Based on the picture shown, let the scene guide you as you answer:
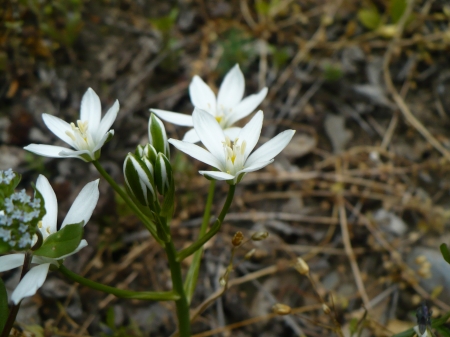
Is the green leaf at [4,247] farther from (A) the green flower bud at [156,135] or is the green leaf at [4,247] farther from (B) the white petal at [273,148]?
(B) the white petal at [273,148]

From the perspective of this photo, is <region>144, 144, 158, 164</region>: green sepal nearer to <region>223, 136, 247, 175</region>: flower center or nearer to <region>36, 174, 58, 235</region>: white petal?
<region>223, 136, 247, 175</region>: flower center

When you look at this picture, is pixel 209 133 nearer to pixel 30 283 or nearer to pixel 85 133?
pixel 85 133

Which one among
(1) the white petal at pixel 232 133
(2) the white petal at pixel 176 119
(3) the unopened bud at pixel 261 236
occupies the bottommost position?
(3) the unopened bud at pixel 261 236

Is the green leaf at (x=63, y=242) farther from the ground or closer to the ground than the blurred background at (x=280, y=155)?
farther from the ground

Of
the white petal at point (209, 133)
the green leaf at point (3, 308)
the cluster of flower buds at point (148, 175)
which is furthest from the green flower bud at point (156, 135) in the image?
the green leaf at point (3, 308)

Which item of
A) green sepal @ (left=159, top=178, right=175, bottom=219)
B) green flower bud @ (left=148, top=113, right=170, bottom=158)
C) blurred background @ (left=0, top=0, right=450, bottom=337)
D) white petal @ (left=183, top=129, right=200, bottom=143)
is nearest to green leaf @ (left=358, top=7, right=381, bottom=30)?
blurred background @ (left=0, top=0, right=450, bottom=337)

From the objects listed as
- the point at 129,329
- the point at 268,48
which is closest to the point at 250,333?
the point at 129,329
